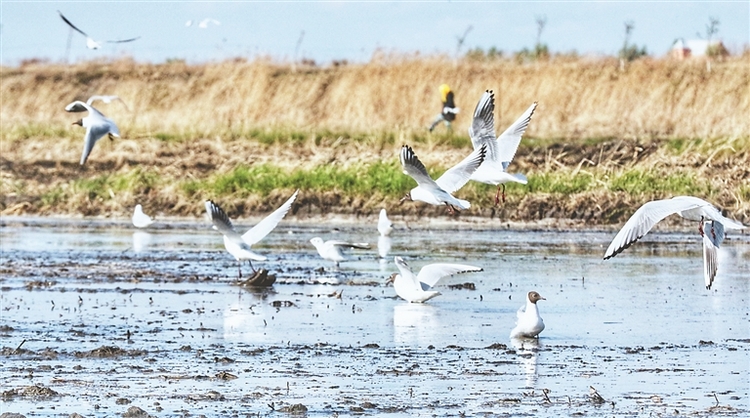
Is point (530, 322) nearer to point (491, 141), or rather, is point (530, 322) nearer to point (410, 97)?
point (491, 141)

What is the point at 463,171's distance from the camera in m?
12.9

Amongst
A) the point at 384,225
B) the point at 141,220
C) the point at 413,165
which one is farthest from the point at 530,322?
the point at 141,220

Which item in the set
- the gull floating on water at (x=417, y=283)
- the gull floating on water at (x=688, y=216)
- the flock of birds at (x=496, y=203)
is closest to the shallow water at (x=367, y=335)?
the gull floating on water at (x=417, y=283)

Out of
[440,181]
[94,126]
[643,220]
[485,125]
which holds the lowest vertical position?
[643,220]

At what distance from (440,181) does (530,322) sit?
8.52 feet

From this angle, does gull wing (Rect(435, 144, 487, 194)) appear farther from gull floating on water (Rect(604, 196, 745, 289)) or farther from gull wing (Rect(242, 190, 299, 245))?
Result: gull floating on water (Rect(604, 196, 745, 289))

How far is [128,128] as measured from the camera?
3081cm

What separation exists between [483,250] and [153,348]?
8.93 meters

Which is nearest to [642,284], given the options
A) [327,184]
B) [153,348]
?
[153,348]

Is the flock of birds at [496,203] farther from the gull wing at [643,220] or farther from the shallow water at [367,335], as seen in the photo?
the shallow water at [367,335]

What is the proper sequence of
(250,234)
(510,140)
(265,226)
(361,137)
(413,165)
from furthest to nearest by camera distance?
(361,137) → (250,234) → (265,226) → (510,140) → (413,165)

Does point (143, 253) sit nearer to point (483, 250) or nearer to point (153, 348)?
point (483, 250)

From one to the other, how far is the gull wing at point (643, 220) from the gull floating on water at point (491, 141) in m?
2.21

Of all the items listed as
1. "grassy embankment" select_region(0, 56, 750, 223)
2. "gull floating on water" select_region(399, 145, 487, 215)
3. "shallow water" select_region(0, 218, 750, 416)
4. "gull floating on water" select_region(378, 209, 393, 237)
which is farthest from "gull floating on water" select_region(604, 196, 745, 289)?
"grassy embankment" select_region(0, 56, 750, 223)
